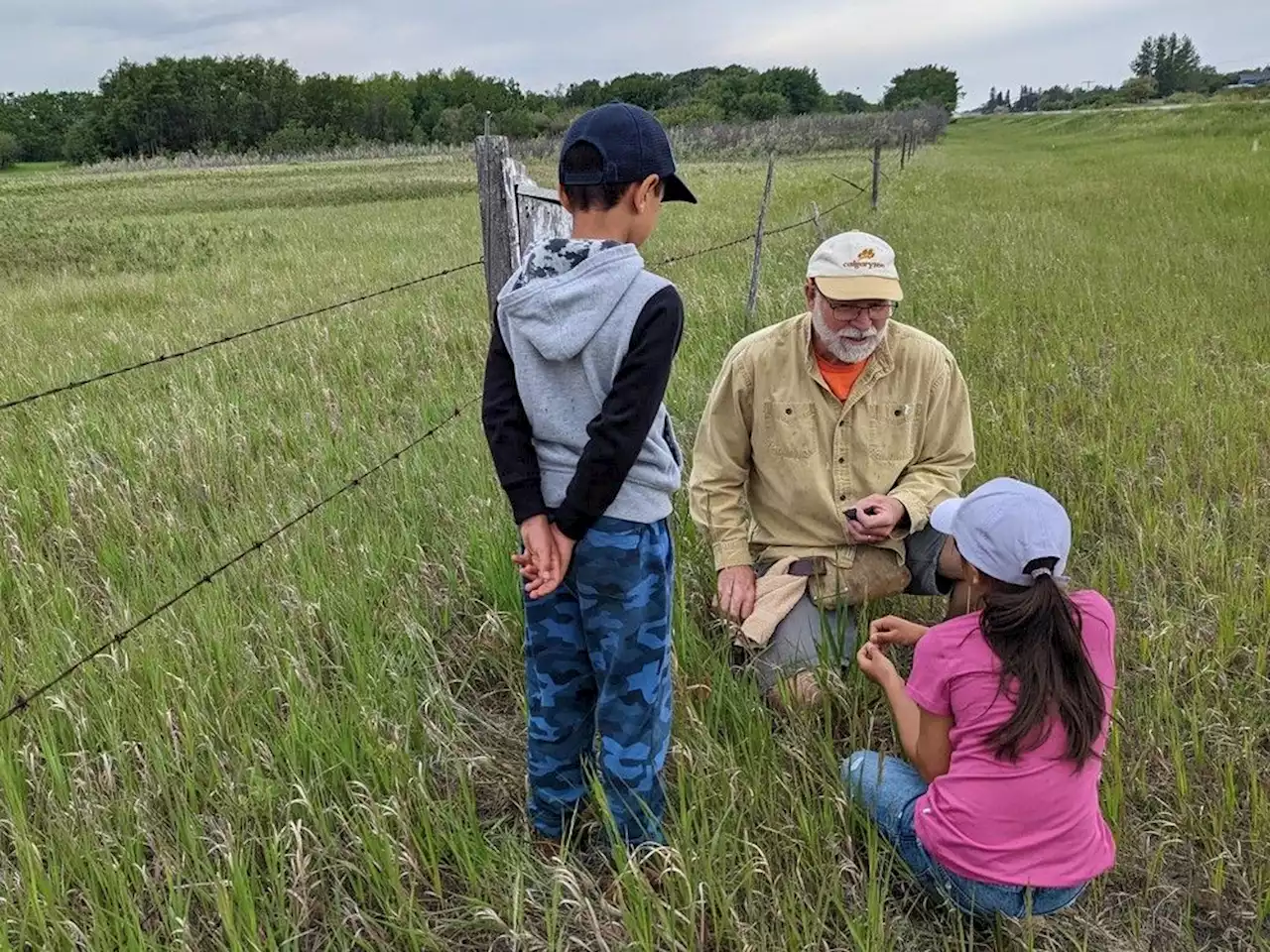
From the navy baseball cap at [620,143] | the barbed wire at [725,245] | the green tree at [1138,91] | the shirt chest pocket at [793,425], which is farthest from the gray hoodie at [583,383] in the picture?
the green tree at [1138,91]

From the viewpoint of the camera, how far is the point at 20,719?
92.3 inches

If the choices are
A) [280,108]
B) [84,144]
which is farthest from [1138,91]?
[84,144]

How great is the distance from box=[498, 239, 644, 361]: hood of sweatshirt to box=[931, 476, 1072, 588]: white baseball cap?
87 centimetres

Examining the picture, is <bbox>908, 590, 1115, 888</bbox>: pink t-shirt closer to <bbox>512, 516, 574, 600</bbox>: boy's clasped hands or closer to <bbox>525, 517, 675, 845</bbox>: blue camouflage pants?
<bbox>525, 517, 675, 845</bbox>: blue camouflage pants

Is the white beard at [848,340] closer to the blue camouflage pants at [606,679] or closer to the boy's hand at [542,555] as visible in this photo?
the blue camouflage pants at [606,679]

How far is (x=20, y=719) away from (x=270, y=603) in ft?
2.23

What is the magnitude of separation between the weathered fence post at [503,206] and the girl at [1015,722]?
1.97m

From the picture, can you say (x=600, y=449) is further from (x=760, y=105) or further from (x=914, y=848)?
(x=760, y=105)

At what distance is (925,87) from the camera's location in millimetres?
128875

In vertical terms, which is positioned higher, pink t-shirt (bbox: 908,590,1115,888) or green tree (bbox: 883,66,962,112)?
green tree (bbox: 883,66,962,112)

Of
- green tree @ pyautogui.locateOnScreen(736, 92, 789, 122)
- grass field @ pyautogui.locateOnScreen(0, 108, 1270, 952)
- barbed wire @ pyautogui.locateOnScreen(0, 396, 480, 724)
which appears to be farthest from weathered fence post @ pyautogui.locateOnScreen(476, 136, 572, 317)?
green tree @ pyautogui.locateOnScreen(736, 92, 789, 122)

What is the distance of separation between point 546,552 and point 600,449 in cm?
24

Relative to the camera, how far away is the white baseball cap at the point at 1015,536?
1.84 m

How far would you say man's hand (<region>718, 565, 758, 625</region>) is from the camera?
279cm
